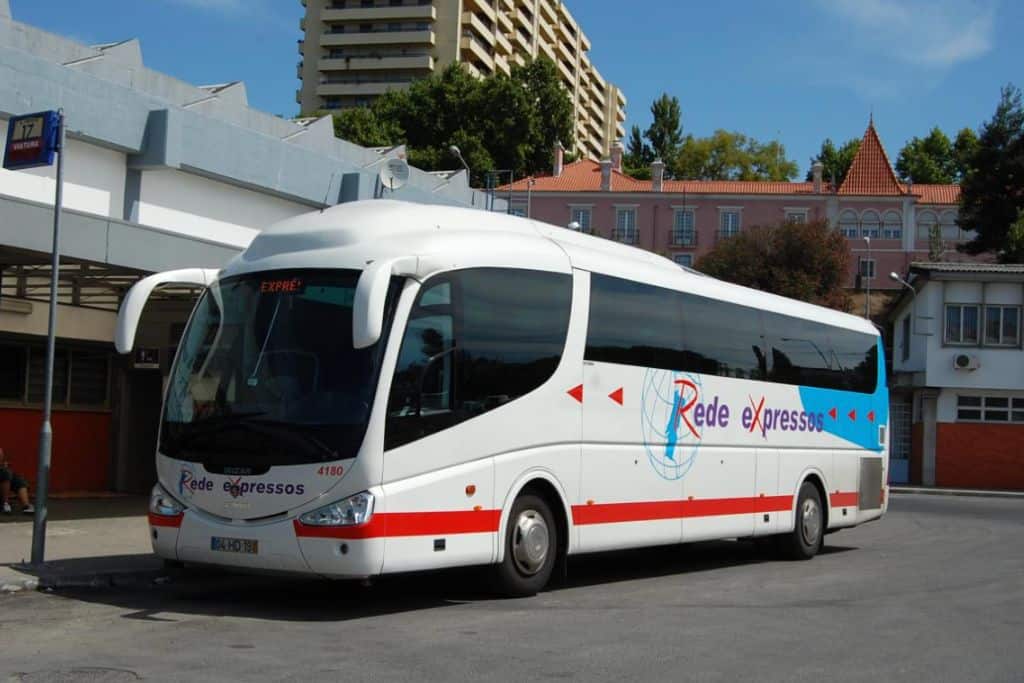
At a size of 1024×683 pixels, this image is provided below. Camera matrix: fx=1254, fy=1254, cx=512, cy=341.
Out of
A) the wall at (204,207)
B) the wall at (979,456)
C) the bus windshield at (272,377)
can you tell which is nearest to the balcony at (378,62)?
the wall at (979,456)

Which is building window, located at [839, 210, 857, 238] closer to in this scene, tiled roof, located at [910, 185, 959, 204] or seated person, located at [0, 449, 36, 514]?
tiled roof, located at [910, 185, 959, 204]

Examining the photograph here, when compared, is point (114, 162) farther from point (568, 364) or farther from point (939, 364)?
point (939, 364)

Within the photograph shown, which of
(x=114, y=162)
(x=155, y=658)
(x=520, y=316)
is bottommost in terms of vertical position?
(x=155, y=658)

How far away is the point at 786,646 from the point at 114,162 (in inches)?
522

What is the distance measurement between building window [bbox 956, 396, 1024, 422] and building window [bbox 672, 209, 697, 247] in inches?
1490

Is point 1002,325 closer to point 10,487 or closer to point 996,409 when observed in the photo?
point 996,409

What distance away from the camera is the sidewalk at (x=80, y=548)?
1191cm

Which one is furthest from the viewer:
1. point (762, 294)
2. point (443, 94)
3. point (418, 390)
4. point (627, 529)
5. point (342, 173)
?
point (443, 94)

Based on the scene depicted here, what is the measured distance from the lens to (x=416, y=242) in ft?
37.1

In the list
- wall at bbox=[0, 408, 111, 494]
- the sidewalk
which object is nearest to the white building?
wall at bbox=[0, 408, 111, 494]

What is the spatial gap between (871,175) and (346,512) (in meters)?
81.4

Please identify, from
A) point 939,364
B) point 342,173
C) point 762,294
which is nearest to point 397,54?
point 939,364

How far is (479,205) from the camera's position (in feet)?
102

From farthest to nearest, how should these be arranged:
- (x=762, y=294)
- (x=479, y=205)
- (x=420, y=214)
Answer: (x=479, y=205)
(x=762, y=294)
(x=420, y=214)
